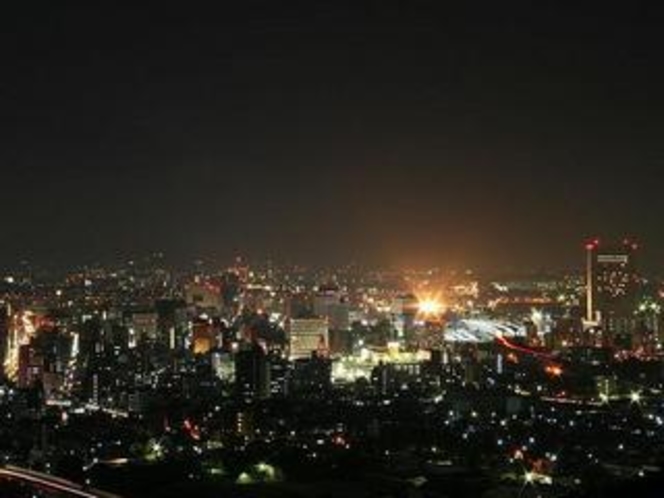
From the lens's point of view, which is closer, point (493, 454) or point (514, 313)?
point (493, 454)

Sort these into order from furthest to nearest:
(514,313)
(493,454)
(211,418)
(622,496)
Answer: (514,313), (211,418), (493,454), (622,496)

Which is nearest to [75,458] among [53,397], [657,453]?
[657,453]

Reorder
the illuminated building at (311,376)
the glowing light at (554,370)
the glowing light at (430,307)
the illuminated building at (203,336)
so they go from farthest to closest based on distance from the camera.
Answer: the glowing light at (430,307)
the illuminated building at (203,336)
the glowing light at (554,370)
the illuminated building at (311,376)

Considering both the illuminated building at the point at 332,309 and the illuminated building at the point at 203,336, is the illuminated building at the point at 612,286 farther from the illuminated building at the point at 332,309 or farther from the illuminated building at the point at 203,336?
the illuminated building at the point at 203,336

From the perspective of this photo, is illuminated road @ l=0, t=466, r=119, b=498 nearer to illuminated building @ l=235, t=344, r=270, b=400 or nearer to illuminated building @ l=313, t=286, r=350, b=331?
illuminated building @ l=235, t=344, r=270, b=400

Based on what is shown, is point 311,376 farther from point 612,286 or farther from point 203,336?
point 612,286

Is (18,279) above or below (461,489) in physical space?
above

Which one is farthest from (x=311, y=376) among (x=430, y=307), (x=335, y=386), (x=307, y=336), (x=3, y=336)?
(x=430, y=307)

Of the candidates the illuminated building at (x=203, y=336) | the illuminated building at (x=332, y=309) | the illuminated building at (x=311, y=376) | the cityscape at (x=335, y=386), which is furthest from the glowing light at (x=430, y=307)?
the illuminated building at (x=311, y=376)

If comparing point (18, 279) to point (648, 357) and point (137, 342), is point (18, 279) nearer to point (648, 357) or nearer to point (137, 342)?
point (137, 342)
